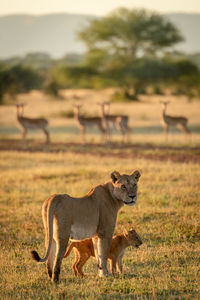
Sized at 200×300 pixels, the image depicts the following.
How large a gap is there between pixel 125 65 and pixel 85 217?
127 feet

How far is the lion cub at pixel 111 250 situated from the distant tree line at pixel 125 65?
35.3 metres

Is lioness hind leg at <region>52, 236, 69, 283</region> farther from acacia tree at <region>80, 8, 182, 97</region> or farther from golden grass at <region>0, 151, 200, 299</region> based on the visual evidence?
acacia tree at <region>80, 8, 182, 97</region>

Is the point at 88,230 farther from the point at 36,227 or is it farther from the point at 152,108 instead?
the point at 152,108

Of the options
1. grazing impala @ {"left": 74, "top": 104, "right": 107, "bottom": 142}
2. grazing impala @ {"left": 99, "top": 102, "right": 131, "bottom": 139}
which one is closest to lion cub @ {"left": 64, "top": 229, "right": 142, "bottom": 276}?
grazing impala @ {"left": 99, "top": 102, "right": 131, "bottom": 139}

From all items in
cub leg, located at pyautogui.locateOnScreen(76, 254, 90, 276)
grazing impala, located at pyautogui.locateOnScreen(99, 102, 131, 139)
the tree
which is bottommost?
cub leg, located at pyautogui.locateOnScreen(76, 254, 90, 276)

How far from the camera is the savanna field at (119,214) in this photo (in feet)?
18.7

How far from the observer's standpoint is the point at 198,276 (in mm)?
6004

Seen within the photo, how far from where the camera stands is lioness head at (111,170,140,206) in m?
5.86

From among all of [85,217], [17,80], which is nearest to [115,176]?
[85,217]

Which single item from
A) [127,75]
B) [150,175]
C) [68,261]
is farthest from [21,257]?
[127,75]

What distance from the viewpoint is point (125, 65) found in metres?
43.2

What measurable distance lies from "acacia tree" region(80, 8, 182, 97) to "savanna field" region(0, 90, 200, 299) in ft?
69.6

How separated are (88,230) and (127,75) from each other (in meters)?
36.2

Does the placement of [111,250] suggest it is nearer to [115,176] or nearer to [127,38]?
[115,176]
